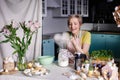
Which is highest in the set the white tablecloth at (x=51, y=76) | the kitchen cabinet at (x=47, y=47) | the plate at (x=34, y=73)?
the plate at (x=34, y=73)

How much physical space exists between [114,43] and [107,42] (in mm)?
159

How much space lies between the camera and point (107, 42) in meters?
5.40

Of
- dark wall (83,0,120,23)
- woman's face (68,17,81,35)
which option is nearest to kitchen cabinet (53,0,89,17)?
dark wall (83,0,120,23)

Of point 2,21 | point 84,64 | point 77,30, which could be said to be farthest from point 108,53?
point 2,21

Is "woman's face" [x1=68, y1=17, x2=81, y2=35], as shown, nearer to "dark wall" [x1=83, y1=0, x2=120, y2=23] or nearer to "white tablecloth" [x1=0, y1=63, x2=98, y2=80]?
"white tablecloth" [x1=0, y1=63, x2=98, y2=80]

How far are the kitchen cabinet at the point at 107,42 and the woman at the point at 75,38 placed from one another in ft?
9.16

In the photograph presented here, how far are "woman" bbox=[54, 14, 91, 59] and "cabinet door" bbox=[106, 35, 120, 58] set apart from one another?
2787 millimetres

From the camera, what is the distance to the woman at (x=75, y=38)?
2547 millimetres

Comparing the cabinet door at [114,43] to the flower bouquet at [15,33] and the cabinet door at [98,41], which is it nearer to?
the cabinet door at [98,41]

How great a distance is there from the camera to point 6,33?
2.04 m

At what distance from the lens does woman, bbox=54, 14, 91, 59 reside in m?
2.55

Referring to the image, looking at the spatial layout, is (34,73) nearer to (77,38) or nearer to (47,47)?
(77,38)

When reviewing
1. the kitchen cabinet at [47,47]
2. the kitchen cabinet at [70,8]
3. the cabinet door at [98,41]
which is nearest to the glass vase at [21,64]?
the kitchen cabinet at [47,47]

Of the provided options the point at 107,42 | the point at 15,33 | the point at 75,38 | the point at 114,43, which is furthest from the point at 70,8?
the point at 15,33
